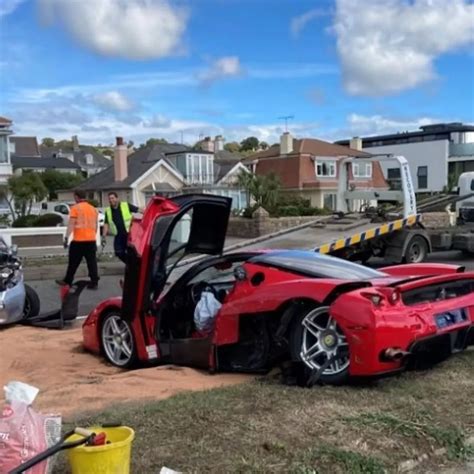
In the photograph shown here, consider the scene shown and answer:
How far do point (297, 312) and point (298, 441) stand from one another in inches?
58.1

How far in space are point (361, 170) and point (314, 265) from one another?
560 inches

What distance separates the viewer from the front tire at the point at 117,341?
6789 millimetres

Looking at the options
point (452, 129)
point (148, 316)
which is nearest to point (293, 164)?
point (452, 129)

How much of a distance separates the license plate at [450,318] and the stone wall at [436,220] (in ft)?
41.0

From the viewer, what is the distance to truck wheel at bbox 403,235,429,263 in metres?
15.7

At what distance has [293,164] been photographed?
5591 cm

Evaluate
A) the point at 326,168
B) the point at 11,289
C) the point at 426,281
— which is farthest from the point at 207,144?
the point at 426,281

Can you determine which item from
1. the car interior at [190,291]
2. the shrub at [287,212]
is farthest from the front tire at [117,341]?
the shrub at [287,212]

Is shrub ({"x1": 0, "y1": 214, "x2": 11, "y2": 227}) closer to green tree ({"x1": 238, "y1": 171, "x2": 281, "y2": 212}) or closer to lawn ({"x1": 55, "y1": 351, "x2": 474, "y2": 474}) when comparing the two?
green tree ({"x1": 238, "y1": 171, "x2": 281, "y2": 212})

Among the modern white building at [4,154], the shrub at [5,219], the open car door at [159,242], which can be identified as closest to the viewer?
the open car door at [159,242]

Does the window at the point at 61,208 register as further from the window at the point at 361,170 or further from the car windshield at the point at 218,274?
the car windshield at the point at 218,274

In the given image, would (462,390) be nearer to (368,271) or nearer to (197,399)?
(368,271)

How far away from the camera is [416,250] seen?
16.0 metres

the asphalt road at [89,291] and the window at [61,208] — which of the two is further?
the window at [61,208]
